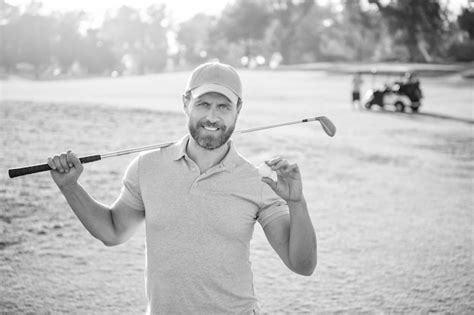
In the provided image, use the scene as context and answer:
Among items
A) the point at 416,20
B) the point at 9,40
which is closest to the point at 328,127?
the point at 9,40

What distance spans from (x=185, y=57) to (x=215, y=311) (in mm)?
92797

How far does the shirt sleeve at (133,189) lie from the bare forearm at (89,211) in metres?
0.12

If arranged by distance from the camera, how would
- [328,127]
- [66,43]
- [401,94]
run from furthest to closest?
[66,43], [401,94], [328,127]

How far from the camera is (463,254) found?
24.8 feet

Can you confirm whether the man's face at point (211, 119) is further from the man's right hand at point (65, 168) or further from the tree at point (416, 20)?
the tree at point (416, 20)

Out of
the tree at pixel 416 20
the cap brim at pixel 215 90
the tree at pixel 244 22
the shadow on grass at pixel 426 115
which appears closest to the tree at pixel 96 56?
the tree at pixel 416 20

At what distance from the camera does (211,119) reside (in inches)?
115

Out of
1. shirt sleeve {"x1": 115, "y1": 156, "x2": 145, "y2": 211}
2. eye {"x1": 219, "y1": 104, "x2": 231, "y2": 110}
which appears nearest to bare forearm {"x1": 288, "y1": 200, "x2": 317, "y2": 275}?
eye {"x1": 219, "y1": 104, "x2": 231, "y2": 110}

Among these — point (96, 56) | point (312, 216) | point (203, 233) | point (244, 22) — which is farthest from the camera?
point (244, 22)

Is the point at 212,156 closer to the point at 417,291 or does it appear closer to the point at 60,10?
the point at 417,291

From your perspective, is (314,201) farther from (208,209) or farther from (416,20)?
(416,20)

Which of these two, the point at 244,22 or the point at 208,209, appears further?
the point at 244,22

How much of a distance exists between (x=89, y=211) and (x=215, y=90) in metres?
0.88

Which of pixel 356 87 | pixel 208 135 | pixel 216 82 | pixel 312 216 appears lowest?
pixel 312 216
